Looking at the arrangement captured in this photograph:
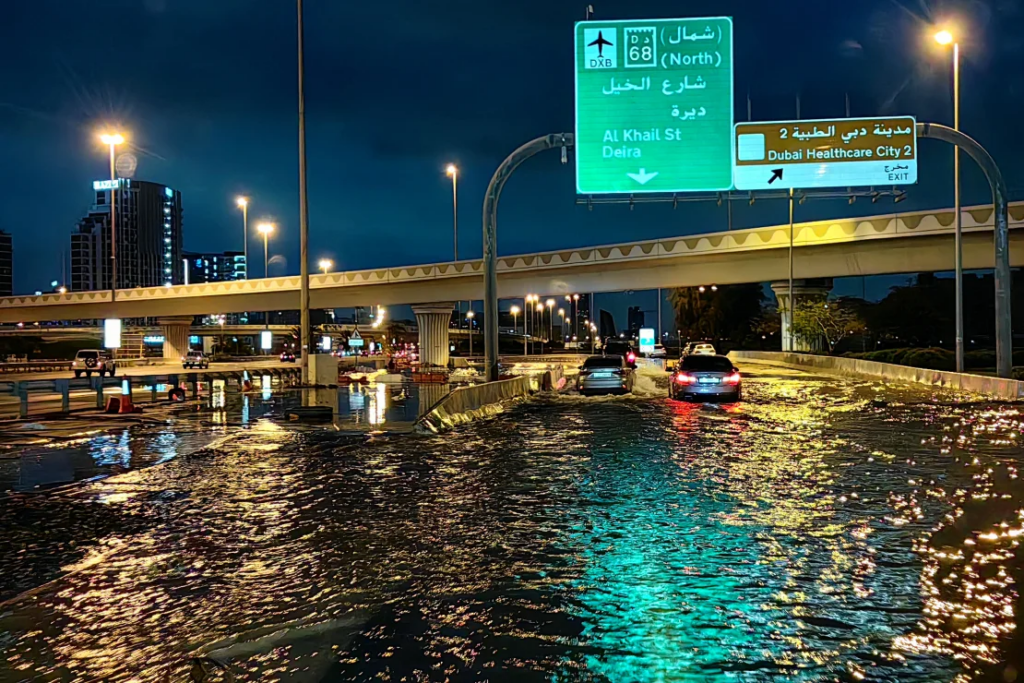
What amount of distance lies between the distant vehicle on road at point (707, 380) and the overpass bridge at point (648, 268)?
21770 millimetres

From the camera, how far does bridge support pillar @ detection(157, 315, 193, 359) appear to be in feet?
324

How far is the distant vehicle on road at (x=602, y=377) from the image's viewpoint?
3431cm

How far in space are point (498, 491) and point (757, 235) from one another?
47141 millimetres

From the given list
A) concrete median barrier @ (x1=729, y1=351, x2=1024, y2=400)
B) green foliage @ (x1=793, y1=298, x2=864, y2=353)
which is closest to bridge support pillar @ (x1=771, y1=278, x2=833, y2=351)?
green foliage @ (x1=793, y1=298, x2=864, y2=353)

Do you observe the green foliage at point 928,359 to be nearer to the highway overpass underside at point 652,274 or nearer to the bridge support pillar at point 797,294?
the highway overpass underside at point 652,274

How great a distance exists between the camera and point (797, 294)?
68375 mm

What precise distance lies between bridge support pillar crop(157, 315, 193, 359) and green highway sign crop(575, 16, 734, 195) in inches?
3250

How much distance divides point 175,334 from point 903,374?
82498 millimetres

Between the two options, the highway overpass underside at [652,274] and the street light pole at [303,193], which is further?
the highway overpass underside at [652,274]

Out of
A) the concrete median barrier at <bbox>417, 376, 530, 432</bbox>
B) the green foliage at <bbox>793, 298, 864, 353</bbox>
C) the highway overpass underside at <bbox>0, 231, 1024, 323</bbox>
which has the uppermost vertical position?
the highway overpass underside at <bbox>0, 231, 1024, 323</bbox>

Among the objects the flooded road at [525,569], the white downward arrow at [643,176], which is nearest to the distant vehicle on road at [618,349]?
the white downward arrow at [643,176]

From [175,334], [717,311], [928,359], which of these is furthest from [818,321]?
[175,334]

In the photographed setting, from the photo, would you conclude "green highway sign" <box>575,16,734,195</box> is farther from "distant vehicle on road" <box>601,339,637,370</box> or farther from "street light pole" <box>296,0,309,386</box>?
"distant vehicle on road" <box>601,339,637,370</box>

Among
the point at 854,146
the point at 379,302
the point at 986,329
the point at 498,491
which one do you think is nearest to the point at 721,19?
the point at 854,146
